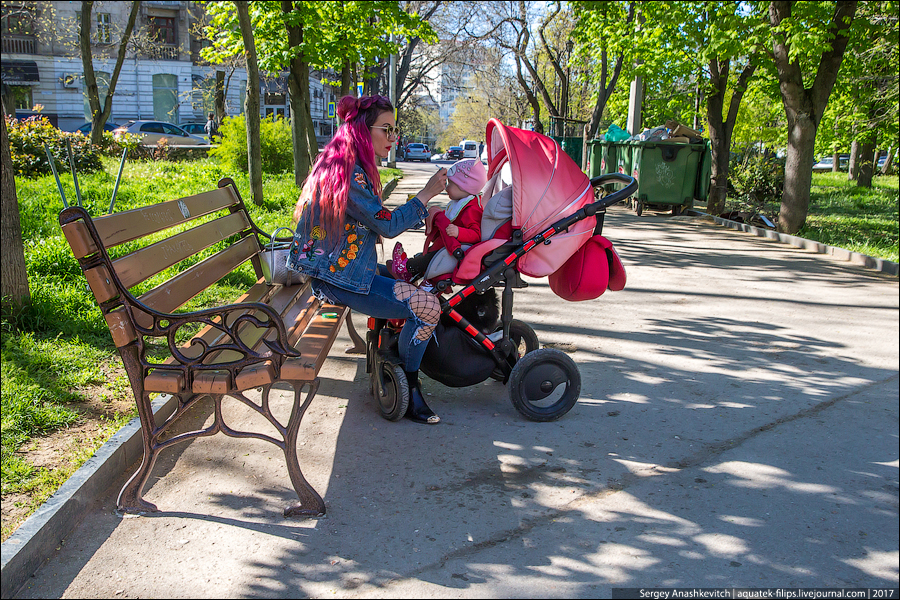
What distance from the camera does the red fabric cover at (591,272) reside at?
4.08m

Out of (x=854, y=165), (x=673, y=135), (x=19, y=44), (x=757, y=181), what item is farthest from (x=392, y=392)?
(x=19, y=44)

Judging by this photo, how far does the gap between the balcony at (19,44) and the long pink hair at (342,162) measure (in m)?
45.0

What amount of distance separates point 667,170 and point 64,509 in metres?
13.8

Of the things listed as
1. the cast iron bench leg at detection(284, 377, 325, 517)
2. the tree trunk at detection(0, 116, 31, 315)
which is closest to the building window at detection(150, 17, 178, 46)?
the tree trunk at detection(0, 116, 31, 315)

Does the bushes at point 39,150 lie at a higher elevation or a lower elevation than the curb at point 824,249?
higher

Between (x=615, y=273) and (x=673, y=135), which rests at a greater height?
(x=673, y=135)

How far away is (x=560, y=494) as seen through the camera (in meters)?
3.38

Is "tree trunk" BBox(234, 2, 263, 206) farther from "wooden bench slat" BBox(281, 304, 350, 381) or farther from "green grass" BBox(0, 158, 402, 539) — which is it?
"wooden bench slat" BBox(281, 304, 350, 381)

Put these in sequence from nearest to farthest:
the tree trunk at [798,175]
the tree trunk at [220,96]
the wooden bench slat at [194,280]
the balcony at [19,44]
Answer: the wooden bench slat at [194,280]
the tree trunk at [798,175]
the tree trunk at [220,96]
the balcony at [19,44]

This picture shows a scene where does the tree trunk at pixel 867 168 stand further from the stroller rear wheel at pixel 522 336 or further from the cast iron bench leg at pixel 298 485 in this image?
the cast iron bench leg at pixel 298 485

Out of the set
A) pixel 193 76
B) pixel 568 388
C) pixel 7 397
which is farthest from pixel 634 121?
pixel 193 76

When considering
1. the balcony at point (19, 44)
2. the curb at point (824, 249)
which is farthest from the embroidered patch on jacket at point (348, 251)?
the balcony at point (19, 44)

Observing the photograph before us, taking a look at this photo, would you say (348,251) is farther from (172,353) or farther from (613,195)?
(613,195)

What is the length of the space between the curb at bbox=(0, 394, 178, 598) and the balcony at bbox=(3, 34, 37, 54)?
1780 inches
